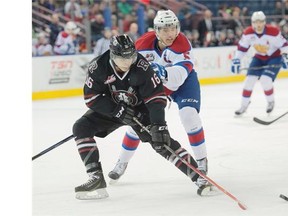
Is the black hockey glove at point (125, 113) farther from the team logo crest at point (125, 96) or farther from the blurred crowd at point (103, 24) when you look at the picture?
the blurred crowd at point (103, 24)

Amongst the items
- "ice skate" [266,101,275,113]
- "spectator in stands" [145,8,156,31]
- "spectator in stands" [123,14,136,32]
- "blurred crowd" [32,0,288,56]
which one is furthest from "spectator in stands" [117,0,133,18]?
"ice skate" [266,101,275,113]

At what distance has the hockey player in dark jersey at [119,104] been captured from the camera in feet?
10.3

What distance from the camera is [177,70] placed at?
352 centimetres

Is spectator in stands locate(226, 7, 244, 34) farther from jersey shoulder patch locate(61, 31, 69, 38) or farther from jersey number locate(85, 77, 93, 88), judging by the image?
jersey number locate(85, 77, 93, 88)

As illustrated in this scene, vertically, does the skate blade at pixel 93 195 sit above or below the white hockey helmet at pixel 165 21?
below

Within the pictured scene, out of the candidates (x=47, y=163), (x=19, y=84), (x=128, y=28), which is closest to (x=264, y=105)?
(x=128, y=28)

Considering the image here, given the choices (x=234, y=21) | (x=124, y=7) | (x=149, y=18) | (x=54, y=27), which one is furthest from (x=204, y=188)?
(x=234, y=21)

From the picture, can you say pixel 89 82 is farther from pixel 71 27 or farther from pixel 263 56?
pixel 71 27

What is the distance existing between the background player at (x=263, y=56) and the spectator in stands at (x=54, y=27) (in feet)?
12.2

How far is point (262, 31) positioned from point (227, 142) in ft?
6.88

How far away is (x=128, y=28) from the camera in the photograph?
1045 cm

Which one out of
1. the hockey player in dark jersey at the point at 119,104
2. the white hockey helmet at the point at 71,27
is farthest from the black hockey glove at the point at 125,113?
the white hockey helmet at the point at 71,27

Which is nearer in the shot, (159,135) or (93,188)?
(159,135)

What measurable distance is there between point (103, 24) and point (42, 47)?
1.41 m
